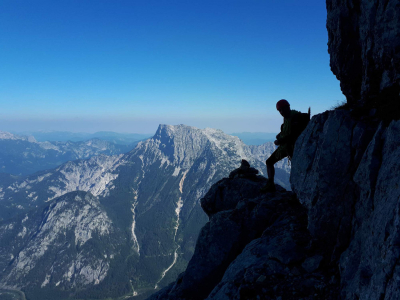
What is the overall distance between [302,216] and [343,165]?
701 centimetres

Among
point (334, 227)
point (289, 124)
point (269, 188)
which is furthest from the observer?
point (269, 188)

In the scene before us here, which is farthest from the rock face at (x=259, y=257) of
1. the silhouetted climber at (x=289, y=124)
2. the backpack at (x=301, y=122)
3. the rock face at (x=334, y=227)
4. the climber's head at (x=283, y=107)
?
the climber's head at (x=283, y=107)

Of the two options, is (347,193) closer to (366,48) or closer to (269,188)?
(366,48)

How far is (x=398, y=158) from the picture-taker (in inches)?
326

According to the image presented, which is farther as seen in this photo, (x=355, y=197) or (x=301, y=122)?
(x=301, y=122)

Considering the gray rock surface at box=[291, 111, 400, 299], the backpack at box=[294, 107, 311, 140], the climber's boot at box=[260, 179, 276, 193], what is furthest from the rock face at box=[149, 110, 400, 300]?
the climber's boot at box=[260, 179, 276, 193]

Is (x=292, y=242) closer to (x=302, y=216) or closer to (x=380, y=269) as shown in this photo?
(x=302, y=216)

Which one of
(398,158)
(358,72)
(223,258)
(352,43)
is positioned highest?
(352,43)

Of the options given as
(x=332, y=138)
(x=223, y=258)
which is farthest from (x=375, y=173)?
(x=223, y=258)

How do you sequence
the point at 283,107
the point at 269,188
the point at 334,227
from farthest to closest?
the point at 269,188 → the point at 283,107 → the point at 334,227

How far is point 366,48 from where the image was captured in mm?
13664

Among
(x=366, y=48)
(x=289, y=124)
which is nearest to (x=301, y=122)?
(x=289, y=124)

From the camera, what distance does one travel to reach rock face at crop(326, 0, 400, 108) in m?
11.2

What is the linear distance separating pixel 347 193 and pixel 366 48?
9.41m
